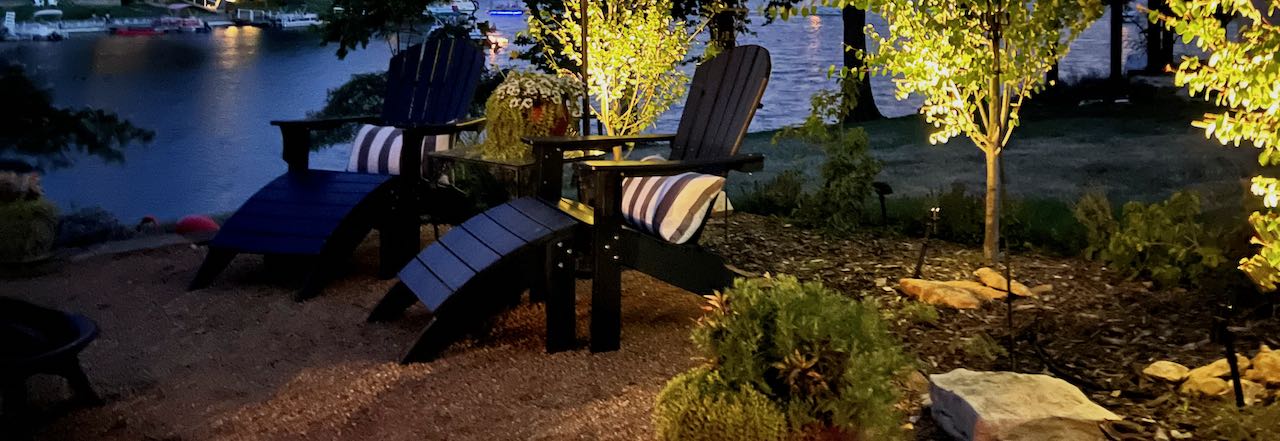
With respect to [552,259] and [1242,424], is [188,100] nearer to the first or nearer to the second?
[552,259]

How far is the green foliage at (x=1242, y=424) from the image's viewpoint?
245cm

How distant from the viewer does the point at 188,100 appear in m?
8.54

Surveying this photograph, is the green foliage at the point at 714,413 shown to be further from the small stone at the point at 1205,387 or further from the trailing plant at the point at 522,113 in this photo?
the trailing plant at the point at 522,113

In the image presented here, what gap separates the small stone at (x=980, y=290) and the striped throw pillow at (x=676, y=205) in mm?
977

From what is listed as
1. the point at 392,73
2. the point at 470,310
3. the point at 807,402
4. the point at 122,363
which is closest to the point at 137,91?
the point at 392,73

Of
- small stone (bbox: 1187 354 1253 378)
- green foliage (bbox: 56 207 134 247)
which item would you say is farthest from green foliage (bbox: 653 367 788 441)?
green foliage (bbox: 56 207 134 247)

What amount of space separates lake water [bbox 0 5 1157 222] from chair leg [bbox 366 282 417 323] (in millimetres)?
3201

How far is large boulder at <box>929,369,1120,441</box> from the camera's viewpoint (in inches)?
99.2

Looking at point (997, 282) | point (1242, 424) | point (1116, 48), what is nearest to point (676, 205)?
point (997, 282)

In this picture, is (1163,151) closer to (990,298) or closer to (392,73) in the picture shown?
(990,298)

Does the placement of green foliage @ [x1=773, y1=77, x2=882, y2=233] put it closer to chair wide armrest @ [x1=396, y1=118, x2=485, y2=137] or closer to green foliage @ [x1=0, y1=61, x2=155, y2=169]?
chair wide armrest @ [x1=396, y1=118, x2=485, y2=137]

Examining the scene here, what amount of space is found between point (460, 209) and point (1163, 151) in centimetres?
561

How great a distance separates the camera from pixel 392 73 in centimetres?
539

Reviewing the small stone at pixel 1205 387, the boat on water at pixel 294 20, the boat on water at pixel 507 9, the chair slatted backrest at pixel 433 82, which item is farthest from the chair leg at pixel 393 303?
the boat on water at pixel 294 20
